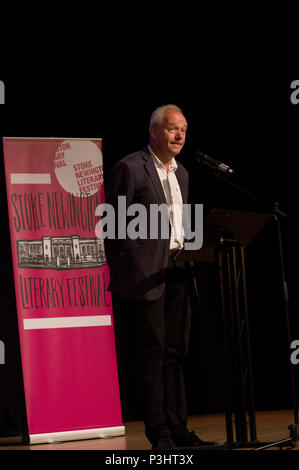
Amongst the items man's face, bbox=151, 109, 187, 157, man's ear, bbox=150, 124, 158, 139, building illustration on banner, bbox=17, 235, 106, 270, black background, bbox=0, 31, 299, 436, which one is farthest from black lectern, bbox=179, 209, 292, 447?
black background, bbox=0, 31, 299, 436

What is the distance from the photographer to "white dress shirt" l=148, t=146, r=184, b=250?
344 cm

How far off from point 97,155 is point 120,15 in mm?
1482

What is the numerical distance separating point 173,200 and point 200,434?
64.9 inches

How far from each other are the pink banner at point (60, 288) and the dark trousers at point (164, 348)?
1145 millimetres

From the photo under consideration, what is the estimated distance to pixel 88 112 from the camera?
544 centimetres

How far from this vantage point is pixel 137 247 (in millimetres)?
3328

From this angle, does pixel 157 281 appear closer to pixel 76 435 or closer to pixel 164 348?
pixel 164 348

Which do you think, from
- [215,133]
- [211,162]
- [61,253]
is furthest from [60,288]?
[215,133]

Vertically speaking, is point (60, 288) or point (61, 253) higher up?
point (61, 253)

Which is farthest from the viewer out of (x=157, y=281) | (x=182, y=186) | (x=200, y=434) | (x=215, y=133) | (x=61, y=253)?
(x=215, y=133)

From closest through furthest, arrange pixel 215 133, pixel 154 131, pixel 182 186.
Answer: pixel 154 131 → pixel 182 186 → pixel 215 133

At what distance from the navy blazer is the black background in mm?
2067

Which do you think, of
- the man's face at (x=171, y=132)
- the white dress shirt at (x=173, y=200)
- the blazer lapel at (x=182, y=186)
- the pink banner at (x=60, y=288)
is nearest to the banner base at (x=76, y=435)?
the pink banner at (x=60, y=288)

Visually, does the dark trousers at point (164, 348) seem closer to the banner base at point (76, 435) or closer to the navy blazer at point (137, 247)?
the navy blazer at point (137, 247)
